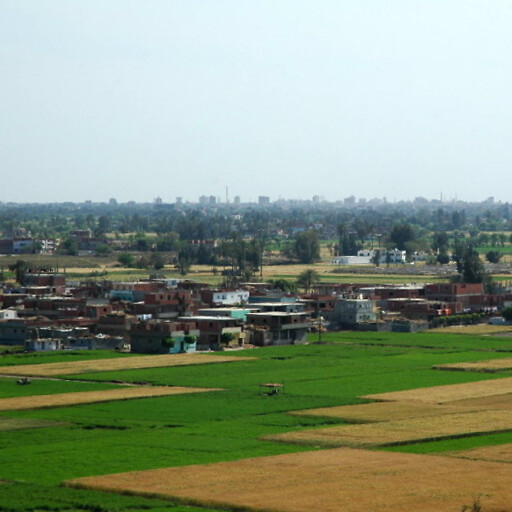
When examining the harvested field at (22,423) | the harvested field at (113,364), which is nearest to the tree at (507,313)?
the harvested field at (113,364)

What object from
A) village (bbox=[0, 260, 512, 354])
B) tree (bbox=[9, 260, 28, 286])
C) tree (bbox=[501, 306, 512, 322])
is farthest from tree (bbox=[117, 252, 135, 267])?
tree (bbox=[501, 306, 512, 322])

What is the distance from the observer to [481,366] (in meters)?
45.9

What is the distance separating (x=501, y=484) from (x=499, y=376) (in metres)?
18.2

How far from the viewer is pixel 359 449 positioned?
96.7 ft

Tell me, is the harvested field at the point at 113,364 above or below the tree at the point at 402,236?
below

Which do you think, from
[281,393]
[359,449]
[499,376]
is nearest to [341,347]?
[499,376]

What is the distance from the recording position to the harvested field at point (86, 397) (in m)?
36.1

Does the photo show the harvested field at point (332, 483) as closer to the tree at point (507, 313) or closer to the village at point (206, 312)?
the village at point (206, 312)

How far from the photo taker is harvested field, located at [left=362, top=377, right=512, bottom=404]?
3797 cm

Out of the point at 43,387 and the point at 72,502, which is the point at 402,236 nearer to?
the point at 43,387

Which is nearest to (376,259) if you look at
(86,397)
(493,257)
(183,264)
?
(493,257)

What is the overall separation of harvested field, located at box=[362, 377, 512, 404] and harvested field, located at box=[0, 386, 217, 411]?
196 inches

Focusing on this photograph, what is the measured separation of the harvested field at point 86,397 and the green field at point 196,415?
568 mm

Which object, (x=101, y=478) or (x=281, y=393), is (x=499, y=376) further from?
(x=101, y=478)
